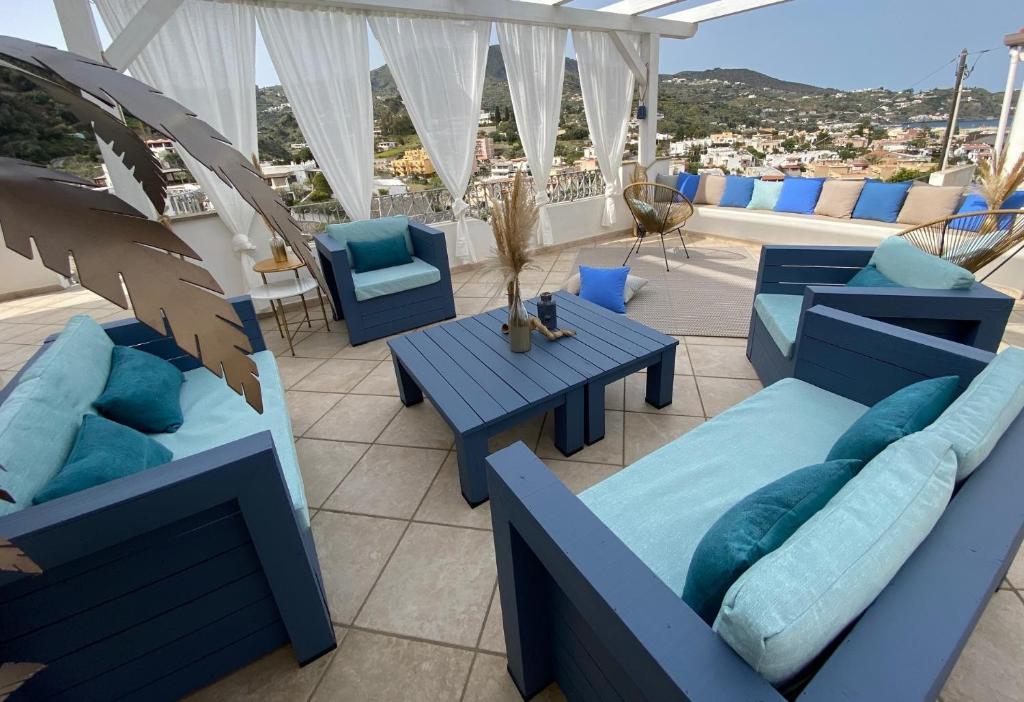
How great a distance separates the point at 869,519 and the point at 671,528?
21.0 inches

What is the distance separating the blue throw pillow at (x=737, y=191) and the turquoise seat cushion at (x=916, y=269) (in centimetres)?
356

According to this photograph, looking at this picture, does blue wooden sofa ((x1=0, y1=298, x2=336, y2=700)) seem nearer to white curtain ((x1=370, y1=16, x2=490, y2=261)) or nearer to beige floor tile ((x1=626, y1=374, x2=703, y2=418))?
beige floor tile ((x1=626, y1=374, x2=703, y2=418))

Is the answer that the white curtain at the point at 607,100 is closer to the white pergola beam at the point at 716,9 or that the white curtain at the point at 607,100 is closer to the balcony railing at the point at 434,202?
the balcony railing at the point at 434,202

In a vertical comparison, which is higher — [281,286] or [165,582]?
[281,286]

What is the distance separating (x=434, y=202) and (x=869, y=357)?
4.14 m

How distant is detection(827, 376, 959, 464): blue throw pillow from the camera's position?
99 cm

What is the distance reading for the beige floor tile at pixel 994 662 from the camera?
1.19 meters

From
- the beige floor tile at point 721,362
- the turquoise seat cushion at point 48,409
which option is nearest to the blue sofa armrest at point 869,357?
the beige floor tile at point 721,362

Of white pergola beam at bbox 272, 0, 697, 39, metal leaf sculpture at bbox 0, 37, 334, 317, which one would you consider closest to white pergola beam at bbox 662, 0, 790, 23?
white pergola beam at bbox 272, 0, 697, 39

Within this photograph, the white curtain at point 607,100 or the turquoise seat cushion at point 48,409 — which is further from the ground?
the white curtain at point 607,100

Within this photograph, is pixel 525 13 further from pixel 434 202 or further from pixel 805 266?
pixel 805 266

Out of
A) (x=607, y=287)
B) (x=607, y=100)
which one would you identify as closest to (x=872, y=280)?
(x=607, y=287)

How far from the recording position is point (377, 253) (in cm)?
362

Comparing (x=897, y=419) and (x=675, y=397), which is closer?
(x=897, y=419)
